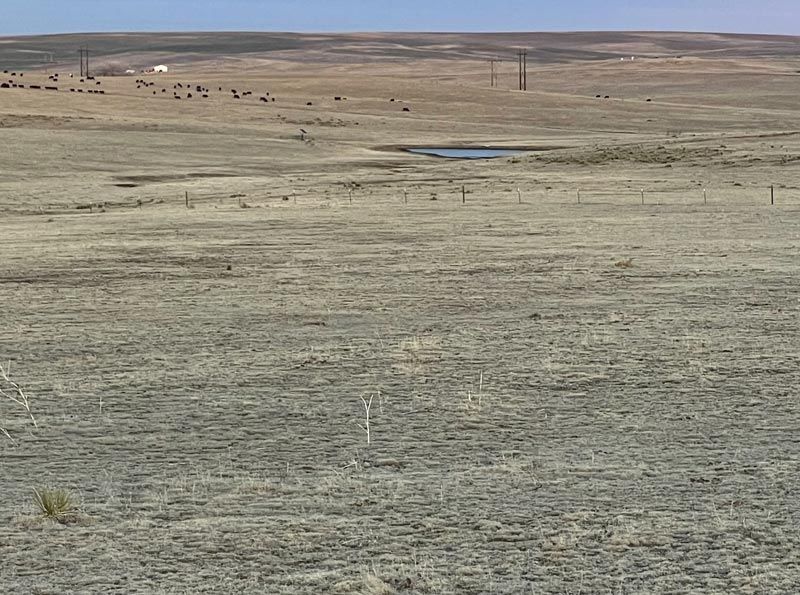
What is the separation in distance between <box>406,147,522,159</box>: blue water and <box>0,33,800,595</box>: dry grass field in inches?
840

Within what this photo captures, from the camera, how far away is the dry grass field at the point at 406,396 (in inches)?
257

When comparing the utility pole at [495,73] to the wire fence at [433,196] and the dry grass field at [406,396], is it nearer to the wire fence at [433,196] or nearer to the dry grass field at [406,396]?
the wire fence at [433,196]

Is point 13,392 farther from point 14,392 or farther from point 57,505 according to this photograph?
point 57,505

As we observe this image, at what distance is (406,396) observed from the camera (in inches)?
397

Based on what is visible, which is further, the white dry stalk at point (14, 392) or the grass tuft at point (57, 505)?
the white dry stalk at point (14, 392)

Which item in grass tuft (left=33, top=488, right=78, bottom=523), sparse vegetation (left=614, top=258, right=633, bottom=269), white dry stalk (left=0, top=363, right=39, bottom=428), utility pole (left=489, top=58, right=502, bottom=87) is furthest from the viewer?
utility pole (left=489, top=58, right=502, bottom=87)

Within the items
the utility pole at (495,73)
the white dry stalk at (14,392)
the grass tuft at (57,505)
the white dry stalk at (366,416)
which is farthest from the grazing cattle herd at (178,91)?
the grass tuft at (57,505)

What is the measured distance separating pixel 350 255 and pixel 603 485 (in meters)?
12.2

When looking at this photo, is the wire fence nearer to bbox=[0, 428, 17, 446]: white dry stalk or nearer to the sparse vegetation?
the sparse vegetation

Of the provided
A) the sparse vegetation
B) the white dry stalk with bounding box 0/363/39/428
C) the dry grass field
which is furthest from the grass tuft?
the sparse vegetation

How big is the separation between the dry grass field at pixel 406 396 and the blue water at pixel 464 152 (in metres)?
21.3

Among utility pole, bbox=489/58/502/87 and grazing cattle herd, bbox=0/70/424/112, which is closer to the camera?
grazing cattle herd, bbox=0/70/424/112

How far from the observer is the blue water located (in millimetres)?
51375

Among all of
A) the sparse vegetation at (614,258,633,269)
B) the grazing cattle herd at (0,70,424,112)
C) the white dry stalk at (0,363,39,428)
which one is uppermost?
the grazing cattle herd at (0,70,424,112)
